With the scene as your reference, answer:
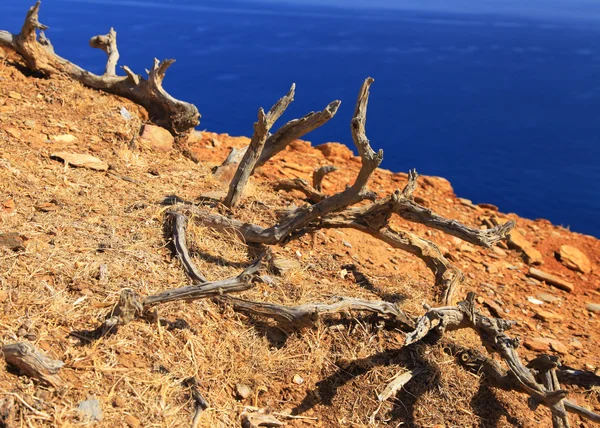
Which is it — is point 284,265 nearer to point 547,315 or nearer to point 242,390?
point 242,390

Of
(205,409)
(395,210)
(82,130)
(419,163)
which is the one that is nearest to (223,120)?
(419,163)

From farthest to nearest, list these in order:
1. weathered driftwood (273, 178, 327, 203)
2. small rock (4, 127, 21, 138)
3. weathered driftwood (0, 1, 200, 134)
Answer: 1. weathered driftwood (0, 1, 200, 134)
2. weathered driftwood (273, 178, 327, 203)
3. small rock (4, 127, 21, 138)

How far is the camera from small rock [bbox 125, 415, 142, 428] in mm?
2330

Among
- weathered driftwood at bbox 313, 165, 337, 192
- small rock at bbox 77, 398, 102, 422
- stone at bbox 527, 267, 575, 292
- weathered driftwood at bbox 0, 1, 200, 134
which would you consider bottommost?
small rock at bbox 77, 398, 102, 422

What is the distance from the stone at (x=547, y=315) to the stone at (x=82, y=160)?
9.50 feet

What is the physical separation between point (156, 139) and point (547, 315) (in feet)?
9.84

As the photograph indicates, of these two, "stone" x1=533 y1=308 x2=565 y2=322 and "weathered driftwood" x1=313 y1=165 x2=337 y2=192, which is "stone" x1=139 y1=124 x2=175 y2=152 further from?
"stone" x1=533 y1=308 x2=565 y2=322

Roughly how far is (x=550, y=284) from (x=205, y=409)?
9.57 ft

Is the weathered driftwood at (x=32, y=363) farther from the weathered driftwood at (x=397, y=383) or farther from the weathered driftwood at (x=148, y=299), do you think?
the weathered driftwood at (x=397, y=383)

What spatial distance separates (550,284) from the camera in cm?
449

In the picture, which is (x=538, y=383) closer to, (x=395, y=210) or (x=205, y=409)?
(x=395, y=210)

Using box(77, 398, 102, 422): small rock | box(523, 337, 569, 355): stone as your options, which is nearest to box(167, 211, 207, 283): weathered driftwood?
box(77, 398, 102, 422): small rock

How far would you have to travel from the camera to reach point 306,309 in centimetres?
294

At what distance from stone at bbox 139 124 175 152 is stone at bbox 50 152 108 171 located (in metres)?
0.58
